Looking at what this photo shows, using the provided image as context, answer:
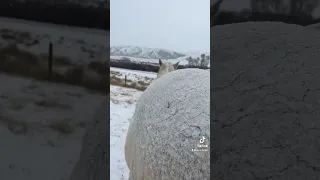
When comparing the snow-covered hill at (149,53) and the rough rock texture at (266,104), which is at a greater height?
the snow-covered hill at (149,53)

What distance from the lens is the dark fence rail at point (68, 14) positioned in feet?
4.75

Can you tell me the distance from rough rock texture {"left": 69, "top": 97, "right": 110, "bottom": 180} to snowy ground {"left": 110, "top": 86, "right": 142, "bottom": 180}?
2cm

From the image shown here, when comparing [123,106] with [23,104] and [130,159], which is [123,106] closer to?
[130,159]

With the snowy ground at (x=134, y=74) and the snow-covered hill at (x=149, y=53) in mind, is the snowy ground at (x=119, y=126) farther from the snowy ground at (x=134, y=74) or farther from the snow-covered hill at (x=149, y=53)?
the snow-covered hill at (x=149, y=53)

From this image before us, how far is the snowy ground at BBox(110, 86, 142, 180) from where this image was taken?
1.44 metres

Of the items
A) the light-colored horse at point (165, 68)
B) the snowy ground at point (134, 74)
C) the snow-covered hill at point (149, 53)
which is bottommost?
the snowy ground at point (134, 74)

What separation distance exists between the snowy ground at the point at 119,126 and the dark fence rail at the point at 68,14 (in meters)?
0.29

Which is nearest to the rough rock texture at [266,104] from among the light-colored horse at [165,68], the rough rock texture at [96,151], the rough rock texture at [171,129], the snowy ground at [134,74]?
the rough rock texture at [171,129]

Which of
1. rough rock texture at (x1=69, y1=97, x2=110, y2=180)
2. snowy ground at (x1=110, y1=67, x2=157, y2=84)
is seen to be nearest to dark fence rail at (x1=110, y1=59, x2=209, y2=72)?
snowy ground at (x1=110, y1=67, x2=157, y2=84)

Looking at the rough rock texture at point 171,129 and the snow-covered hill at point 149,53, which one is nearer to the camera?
the rough rock texture at point 171,129

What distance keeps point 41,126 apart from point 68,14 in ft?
1.61

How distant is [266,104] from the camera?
55.4 inches

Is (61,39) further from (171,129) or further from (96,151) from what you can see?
(171,129)

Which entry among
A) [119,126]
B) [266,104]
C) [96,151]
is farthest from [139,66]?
[266,104]
